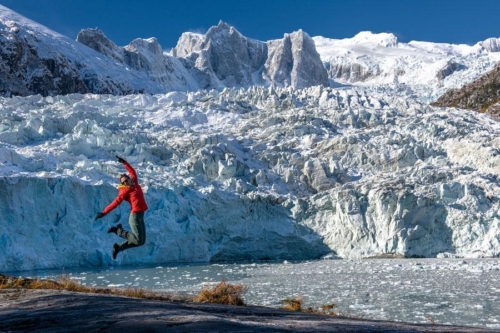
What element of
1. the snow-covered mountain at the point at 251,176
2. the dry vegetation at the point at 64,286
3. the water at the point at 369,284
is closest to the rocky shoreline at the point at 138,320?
the dry vegetation at the point at 64,286

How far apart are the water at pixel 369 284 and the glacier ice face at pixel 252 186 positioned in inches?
117

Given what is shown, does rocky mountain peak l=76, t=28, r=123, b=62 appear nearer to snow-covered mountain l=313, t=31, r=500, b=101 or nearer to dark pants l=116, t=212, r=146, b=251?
snow-covered mountain l=313, t=31, r=500, b=101

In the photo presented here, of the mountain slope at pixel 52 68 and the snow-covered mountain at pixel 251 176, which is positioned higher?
the mountain slope at pixel 52 68

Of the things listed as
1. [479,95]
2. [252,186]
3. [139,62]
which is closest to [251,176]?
[252,186]

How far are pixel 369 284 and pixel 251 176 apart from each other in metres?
17.7

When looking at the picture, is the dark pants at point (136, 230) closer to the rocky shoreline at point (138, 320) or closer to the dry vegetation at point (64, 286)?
the rocky shoreline at point (138, 320)

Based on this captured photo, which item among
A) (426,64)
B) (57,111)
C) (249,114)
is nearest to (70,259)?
(57,111)

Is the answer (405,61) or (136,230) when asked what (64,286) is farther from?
(405,61)

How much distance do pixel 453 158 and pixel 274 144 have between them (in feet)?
38.7

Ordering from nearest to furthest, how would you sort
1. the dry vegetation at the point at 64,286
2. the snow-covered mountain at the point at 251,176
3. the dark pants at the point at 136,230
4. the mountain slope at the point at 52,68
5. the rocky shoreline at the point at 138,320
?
1. the rocky shoreline at the point at 138,320
2. the dark pants at the point at 136,230
3. the dry vegetation at the point at 64,286
4. the snow-covered mountain at the point at 251,176
5. the mountain slope at the point at 52,68

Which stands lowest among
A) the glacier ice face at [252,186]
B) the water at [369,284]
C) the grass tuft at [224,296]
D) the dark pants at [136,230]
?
the water at [369,284]

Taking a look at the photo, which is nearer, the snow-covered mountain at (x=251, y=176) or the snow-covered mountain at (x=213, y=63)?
the snow-covered mountain at (x=251, y=176)

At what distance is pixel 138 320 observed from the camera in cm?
395

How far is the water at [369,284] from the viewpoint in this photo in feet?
42.0
